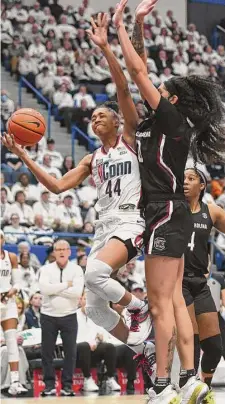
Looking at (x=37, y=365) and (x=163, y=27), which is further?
(x=163, y=27)

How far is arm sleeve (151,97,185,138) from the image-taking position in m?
5.82

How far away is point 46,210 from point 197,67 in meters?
9.68

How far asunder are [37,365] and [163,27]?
47.8 ft

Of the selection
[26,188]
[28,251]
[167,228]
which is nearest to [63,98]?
[26,188]

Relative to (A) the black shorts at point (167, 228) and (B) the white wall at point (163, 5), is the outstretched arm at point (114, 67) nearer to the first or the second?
(A) the black shorts at point (167, 228)

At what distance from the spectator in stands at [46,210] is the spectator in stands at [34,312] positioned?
3.57m

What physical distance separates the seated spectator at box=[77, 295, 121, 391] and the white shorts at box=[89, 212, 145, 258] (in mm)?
5327

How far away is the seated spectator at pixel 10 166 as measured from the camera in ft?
53.9

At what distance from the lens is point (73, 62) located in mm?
21125

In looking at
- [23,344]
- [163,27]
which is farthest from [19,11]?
[23,344]

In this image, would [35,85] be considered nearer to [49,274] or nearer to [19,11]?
[19,11]

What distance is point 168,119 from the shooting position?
584 centimetres

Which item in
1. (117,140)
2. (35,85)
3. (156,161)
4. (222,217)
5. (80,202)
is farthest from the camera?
(35,85)

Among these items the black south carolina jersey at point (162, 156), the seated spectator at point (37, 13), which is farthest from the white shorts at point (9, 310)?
the seated spectator at point (37, 13)
